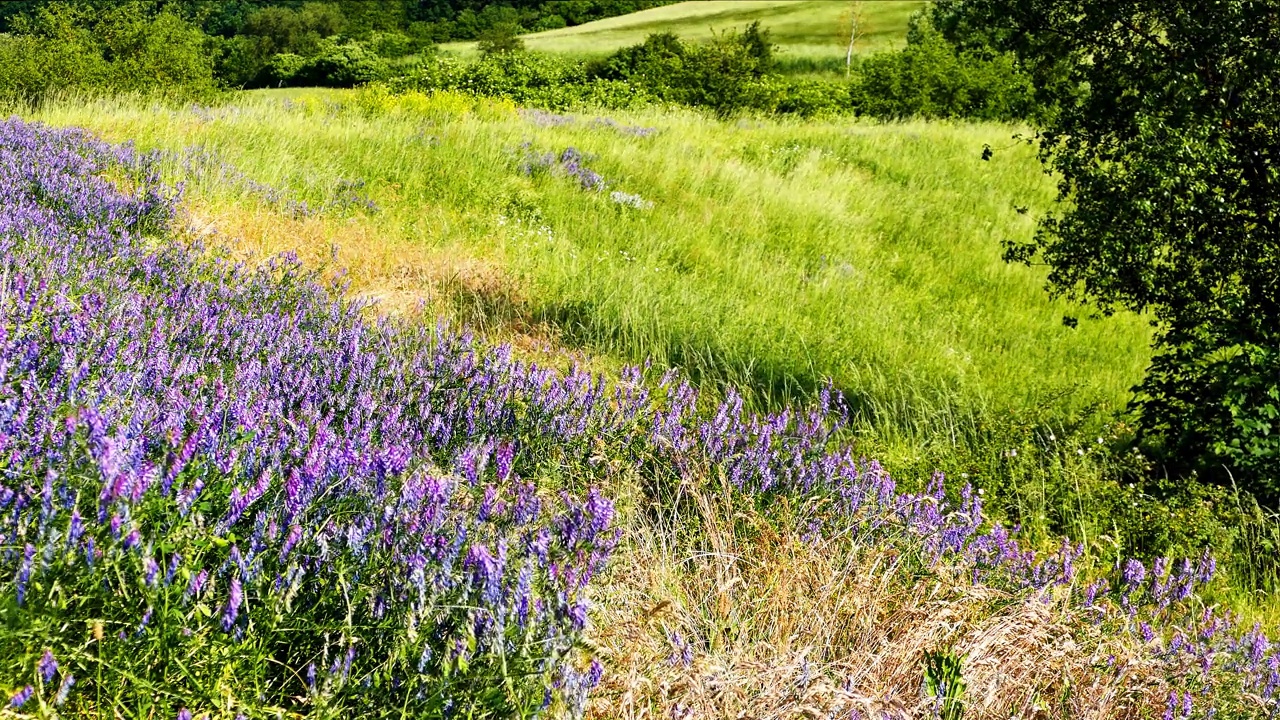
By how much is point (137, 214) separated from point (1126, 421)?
21.0 feet

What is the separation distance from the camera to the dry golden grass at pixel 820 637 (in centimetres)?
191

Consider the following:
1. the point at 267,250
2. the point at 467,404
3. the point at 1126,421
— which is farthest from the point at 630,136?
the point at 467,404

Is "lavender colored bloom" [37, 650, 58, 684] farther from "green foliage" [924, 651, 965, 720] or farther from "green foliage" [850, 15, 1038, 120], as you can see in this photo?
"green foliage" [850, 15, 1038, 120]

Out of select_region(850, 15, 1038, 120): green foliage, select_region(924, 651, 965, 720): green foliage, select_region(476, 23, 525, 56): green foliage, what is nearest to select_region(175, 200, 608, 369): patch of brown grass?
select_region(924, 651, 965, 720): green foliage

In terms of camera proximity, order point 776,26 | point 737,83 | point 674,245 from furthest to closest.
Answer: point 776,26
point 737,83
point 674,245

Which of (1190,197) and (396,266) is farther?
(396,266)

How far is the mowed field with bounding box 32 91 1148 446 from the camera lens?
588 centimetres

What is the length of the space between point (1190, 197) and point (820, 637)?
3.93 meters

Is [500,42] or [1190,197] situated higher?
[500,42]

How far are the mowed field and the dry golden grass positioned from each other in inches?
76.3

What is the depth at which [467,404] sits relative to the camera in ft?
10.2

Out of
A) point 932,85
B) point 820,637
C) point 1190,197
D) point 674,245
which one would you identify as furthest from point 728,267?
point 932,85

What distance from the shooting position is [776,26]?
6294cm

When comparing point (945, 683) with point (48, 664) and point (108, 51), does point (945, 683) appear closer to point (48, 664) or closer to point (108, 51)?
point (48, 664)
